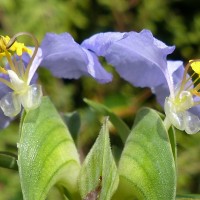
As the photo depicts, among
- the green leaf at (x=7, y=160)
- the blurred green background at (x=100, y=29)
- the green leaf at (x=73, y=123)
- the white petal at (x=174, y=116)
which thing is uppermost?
the white petal at (x=174, y=116)

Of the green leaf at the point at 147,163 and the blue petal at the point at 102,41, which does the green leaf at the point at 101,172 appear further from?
the blue petal at the point at 102,41

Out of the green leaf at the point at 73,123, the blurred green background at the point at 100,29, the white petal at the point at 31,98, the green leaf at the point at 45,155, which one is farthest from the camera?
the blurred green background at the point at 100,29

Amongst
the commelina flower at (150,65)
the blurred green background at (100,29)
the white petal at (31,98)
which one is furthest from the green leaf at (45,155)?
the blurred green background at (100,29)

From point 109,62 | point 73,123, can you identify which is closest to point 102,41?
point 109,62

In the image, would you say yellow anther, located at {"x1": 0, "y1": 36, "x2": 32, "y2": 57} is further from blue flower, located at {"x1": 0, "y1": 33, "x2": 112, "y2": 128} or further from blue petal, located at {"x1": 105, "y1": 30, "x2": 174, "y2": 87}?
blue petal, located at {"x1": 105, "y1": 30, "x2": 174, "y2": 87}

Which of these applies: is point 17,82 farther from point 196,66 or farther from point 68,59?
point 196,66

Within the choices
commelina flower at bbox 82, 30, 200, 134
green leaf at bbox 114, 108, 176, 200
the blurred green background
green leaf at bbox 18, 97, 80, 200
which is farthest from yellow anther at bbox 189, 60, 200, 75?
the blurred green background

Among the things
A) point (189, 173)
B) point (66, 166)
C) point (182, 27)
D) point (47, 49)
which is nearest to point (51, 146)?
point (66, 166)
